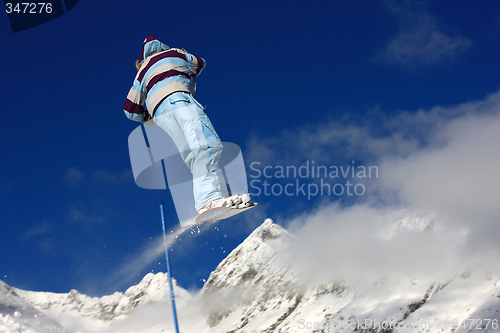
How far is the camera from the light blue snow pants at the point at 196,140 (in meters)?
5.55

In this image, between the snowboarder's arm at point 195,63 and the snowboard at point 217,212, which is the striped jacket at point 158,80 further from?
the snowboard at point 217,212

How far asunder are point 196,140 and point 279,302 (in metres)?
164

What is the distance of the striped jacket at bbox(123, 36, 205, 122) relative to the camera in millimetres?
6131

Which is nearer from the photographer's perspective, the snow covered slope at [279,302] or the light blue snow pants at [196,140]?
the light blue snow pants at [196,140]

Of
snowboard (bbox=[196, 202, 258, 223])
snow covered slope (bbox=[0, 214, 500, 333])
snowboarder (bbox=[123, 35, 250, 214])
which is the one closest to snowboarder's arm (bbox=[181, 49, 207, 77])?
snowboarder (bbox=[123, 35, 250, 214])

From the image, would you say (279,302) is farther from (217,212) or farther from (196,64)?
(217,212)

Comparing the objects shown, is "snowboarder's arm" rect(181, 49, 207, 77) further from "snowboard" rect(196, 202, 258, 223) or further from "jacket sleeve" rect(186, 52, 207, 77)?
"snowboard" rect(196, 202, 258, 223)

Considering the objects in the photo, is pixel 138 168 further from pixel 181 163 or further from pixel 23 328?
pixel 23 328

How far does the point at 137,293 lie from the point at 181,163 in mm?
148243

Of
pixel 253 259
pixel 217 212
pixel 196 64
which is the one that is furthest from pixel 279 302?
pixel 217 212

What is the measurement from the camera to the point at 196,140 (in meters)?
5.59

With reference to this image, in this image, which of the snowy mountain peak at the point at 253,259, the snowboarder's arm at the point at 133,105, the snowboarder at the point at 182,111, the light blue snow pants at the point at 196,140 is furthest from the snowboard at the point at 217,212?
the snowy mountain peak at the point at 253,259

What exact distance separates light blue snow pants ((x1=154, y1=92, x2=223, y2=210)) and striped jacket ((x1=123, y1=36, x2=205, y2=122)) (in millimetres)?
200

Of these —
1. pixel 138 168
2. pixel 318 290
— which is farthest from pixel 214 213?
pixel 318 290
